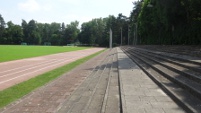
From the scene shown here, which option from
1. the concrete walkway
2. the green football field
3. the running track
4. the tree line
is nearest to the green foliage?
the tree line

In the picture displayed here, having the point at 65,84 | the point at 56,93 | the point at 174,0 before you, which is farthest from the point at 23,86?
the point at 174,0

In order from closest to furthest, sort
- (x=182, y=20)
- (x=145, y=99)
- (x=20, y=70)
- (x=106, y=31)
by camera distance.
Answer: (x=145, y=99) < (x=20, y=70) < (x=182, y=20) < (x=106, y=31)

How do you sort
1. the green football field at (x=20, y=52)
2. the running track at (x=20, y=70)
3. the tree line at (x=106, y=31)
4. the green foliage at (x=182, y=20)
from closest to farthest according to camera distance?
the running track at (x=20, y=70) → the green foliage at (x=182, y=20) → the green football field at (x=20, y=52) → the tree line at (x=106, y=31)

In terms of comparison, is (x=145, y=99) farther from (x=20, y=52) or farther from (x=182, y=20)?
(x=20, y=52)

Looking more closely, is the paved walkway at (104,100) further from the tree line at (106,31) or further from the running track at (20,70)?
the tree line at (106,31)

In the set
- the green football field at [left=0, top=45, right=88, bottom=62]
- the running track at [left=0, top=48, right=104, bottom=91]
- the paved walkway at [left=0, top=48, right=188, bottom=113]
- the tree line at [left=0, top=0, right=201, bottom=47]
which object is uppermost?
the tree line at [left=0, top=0, right=201, bottom=47]

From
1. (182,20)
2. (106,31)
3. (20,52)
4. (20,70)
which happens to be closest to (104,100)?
(20,70)

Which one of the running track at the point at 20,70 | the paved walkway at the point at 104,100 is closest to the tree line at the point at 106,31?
the running track at the point at 20,70

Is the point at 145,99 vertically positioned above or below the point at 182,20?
below

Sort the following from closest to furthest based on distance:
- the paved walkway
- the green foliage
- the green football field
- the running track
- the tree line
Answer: the paved walkway → the running track → the green foliage → the green football field → the tree line

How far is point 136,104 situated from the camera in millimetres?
6414

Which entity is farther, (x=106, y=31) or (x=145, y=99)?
(x=106, y=31)

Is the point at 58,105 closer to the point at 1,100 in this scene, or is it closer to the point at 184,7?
the point at 1,100

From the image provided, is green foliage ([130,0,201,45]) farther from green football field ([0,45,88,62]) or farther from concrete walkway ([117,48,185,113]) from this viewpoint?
concrete walkway ([117,48,185,113])
